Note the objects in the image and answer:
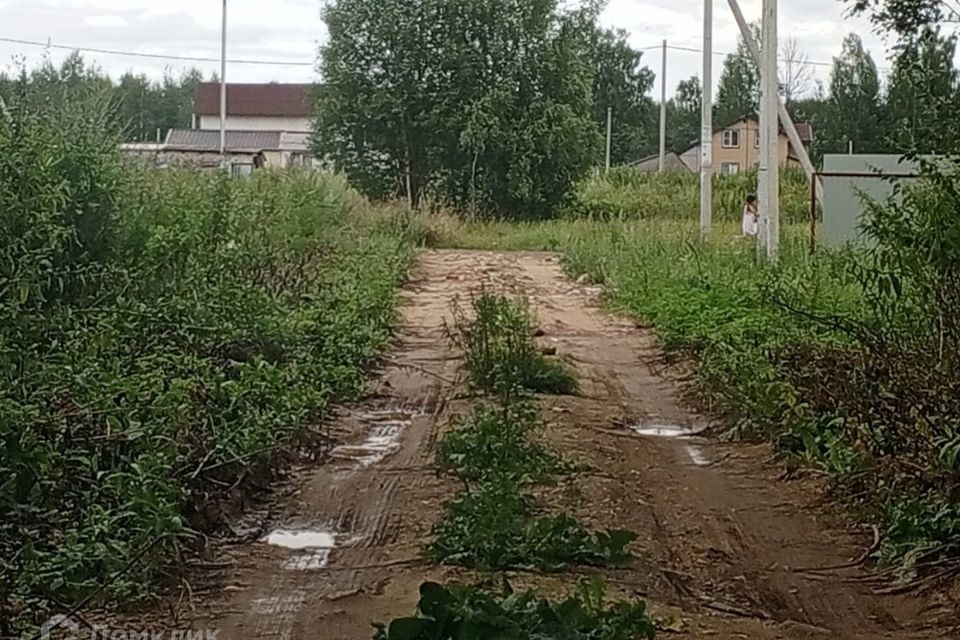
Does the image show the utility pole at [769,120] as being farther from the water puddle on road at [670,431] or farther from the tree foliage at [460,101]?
the tree foliage at [460,101]

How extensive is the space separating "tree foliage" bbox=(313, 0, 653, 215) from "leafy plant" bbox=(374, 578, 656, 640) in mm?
30645

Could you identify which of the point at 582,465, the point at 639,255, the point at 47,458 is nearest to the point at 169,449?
the point at 47,458

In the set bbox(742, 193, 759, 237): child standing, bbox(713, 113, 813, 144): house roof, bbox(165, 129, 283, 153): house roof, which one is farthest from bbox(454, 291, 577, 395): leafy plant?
bbox(713, 113, 813, 144): house roof

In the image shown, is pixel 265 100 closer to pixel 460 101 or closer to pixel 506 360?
pixel 460 101

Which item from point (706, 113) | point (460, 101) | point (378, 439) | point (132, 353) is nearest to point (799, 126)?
point (460, 101)

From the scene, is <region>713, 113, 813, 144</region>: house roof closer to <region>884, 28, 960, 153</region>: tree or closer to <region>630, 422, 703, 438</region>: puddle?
<region>630, 422, 703, 438</region>: puddle

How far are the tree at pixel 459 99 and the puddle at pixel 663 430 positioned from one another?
25.8 m

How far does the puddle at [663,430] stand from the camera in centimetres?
872

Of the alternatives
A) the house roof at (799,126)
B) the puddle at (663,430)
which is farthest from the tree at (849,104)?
the puddle at (663,430)

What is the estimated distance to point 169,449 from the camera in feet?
20.1

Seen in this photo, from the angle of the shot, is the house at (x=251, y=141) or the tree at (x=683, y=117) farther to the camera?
the tree at (x=683, y=117)

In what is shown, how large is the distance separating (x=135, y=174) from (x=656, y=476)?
6.32 metres

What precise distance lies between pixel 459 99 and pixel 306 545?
3001 centimetres

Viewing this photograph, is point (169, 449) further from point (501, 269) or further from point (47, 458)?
point (501, 269)
